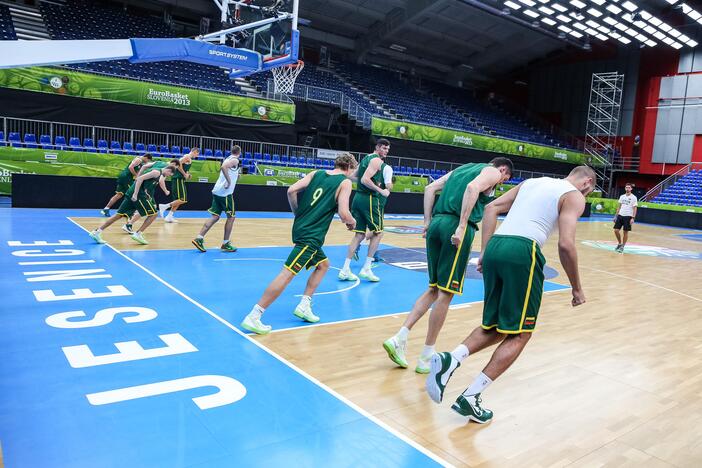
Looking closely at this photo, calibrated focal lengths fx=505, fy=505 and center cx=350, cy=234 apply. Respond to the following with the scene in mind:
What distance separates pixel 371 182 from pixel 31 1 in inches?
945

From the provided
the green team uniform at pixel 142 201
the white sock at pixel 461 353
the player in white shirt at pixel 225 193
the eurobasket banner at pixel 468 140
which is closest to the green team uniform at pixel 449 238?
the white sock at pixel 461 353

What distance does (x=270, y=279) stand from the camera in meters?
7.51

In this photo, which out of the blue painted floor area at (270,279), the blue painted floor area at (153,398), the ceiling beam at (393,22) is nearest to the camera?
the blue painted floor area at (153,398)

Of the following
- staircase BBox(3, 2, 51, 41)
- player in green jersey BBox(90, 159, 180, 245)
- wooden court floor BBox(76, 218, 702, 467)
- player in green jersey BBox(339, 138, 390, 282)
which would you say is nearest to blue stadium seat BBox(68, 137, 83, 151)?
staircase BBox(3, 2, 51, 41)

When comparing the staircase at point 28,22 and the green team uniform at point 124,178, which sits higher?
the staircase at point 28,22

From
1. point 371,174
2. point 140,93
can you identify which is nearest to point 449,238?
point 371,174

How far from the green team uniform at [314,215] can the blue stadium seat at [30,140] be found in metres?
14.4

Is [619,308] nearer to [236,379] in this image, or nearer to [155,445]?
[236,379]

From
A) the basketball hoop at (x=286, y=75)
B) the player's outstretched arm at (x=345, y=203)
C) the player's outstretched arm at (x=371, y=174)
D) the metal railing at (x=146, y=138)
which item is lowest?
the player's outstretched arm at (x=345, y=203)

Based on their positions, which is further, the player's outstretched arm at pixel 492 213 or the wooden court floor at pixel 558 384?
the player's outstretched arm at pixel 492 213

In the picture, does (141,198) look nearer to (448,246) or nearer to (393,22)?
(448,246)

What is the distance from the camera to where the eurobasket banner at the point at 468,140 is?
26.2 metres

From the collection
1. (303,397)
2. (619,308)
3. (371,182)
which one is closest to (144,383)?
(303,397)

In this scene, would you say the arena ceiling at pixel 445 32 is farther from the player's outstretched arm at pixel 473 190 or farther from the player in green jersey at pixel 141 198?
the player's outstretched arm at pixel 473 190
